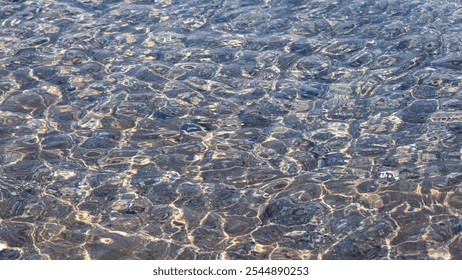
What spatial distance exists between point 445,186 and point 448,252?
2.03 ft

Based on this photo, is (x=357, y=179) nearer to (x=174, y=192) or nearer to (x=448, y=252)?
(x=448, y=252)

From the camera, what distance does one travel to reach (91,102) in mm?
5816

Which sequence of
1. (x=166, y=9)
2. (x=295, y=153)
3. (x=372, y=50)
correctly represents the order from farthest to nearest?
1. (x=166, y=9)
2. (x=372, y=50)
3. (x=295, y=153)

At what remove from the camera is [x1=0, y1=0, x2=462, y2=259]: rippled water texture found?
4.48 metres

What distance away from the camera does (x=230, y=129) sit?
5.47 metres

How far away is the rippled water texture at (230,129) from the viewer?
4.48m

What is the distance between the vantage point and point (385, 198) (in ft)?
15.3

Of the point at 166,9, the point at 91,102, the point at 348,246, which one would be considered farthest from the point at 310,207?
the point at 166,9

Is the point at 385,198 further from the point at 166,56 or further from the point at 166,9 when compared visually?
the point at 166,9

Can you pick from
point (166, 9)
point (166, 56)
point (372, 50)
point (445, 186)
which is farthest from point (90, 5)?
point (445, 186)
